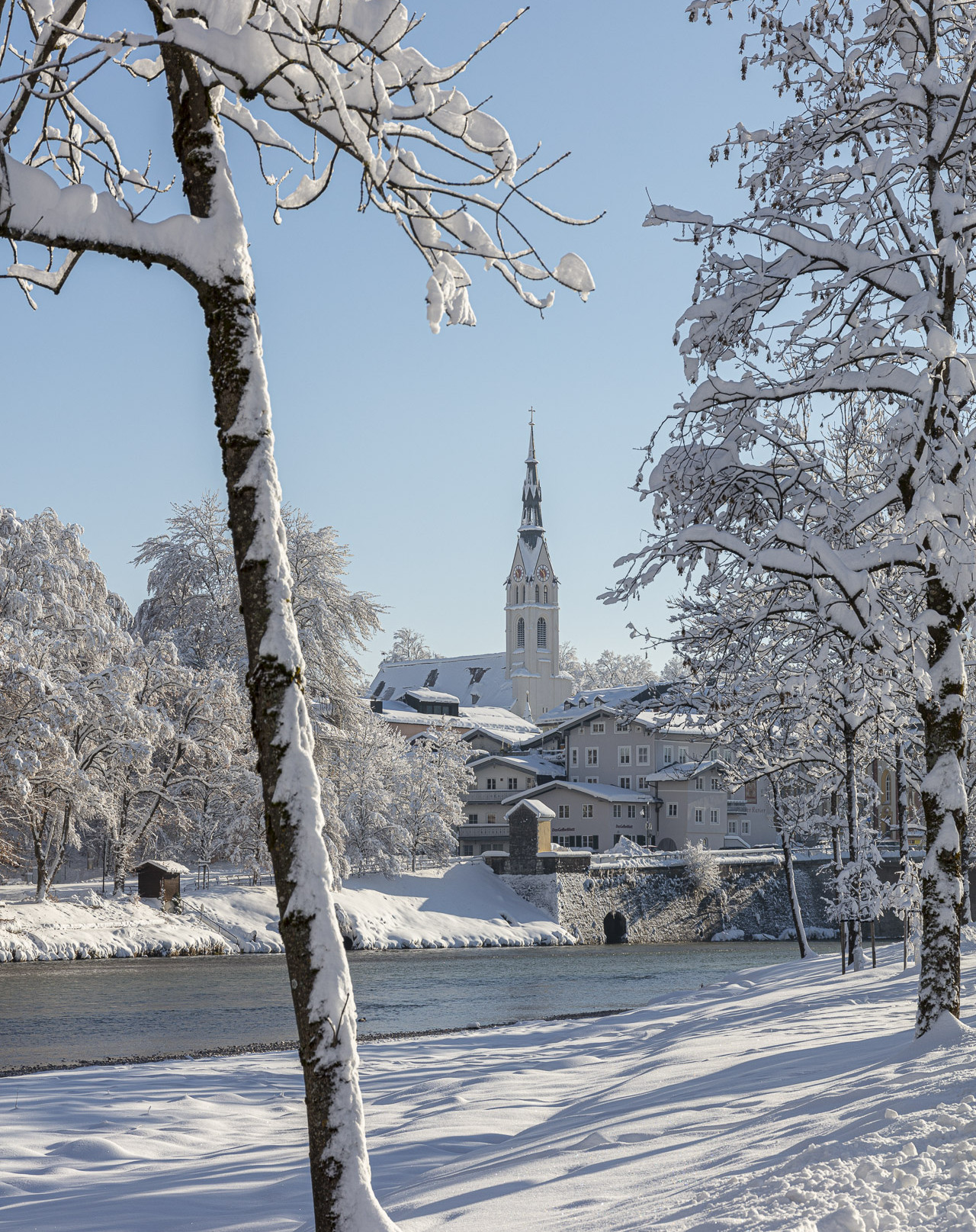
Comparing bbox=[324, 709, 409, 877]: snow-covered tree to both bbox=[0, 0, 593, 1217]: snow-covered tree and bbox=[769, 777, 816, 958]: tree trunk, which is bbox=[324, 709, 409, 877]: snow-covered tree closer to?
bbox=[769, 777, 816, 958]: tree trunk

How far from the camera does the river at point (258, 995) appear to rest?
19750 millimetres

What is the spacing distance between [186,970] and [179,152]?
30.4 m

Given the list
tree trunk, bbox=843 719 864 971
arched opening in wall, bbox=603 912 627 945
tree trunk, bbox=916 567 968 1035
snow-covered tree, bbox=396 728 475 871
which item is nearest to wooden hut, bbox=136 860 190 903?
snow-covered tree, bbox=396 728 475 871

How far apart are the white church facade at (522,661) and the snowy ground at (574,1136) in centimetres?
11957

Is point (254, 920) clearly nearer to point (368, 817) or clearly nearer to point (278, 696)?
point (368, 817)

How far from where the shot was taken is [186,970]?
3198cm

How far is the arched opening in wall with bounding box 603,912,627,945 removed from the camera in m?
56.0

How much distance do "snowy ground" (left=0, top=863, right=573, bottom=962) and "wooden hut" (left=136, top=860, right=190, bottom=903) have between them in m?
0.65

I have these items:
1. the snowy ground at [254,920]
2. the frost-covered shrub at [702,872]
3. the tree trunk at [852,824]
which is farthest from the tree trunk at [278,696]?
the frost-covered shrub at [702,872]

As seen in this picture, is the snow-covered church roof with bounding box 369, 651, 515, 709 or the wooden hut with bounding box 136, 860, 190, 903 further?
the snow-covered church roof with bounding box 369, 651, 515, 709

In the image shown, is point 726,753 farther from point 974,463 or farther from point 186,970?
point 974,463

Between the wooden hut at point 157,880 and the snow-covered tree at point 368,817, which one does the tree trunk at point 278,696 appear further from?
the snow-covered tree at point 368,817

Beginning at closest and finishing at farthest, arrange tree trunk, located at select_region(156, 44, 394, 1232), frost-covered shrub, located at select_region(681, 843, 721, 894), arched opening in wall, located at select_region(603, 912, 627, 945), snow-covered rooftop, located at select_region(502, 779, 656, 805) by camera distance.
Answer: tree trunk, located at select_region(156, 44, 394, 1232) < arched opening in wall, located at select_region(603, 912, 627, 945) < frost-covered shrub, located at select_region(681, 843, 721, 894) < snow-covered rooftop, located at select_region(502, 779, 656, 805)

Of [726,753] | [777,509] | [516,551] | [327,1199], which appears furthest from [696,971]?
[516,551]
